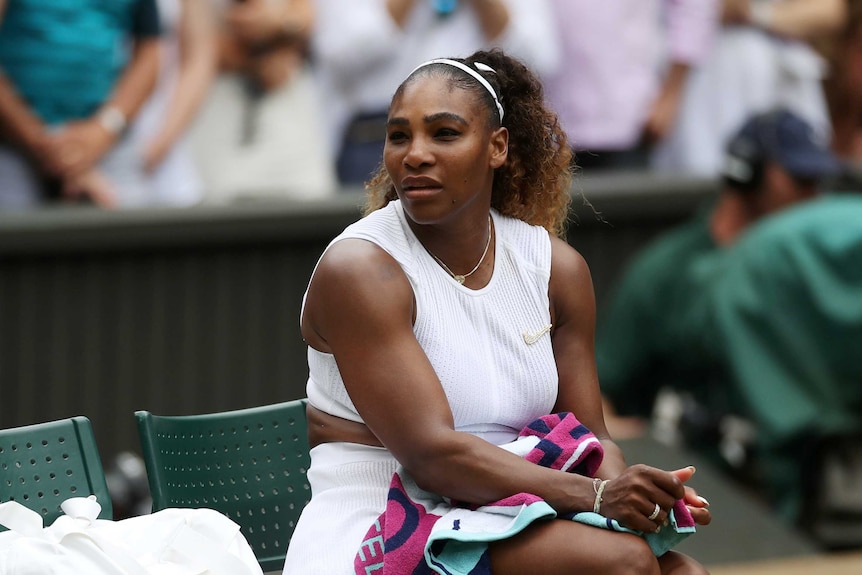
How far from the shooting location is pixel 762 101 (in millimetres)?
6590

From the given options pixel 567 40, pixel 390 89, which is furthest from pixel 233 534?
pixel 567 40

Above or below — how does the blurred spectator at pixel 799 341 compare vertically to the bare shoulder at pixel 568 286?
below

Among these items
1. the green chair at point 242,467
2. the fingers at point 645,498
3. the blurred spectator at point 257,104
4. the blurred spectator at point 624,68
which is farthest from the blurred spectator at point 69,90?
the fingers at point 645,498

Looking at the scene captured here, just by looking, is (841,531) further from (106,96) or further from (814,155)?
(106,96)

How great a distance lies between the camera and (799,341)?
562cm

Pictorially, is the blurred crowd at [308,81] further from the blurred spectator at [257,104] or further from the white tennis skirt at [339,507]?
the white tennis skirt at [339,507]

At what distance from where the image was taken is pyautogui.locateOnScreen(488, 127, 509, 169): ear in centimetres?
284

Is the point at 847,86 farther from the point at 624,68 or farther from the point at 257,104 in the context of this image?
the point at 257,104

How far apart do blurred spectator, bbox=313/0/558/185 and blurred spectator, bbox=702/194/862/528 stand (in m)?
1.17

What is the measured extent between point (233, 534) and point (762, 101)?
442cm

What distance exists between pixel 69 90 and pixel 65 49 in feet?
0.48

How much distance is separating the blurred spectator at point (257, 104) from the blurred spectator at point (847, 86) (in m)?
2.58

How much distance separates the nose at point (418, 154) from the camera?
271 cm

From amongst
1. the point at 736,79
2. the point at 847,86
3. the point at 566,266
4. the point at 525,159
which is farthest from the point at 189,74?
the point at 847,86
